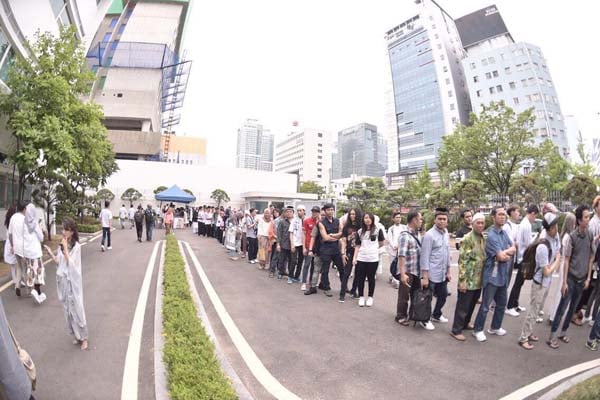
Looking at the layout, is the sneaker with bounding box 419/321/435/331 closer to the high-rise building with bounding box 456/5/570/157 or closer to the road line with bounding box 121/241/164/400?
the road line with bounding box 121/241/164/400

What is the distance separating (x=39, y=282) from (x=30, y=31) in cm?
1020

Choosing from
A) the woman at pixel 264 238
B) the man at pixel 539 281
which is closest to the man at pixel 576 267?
the man at pixel 539 281

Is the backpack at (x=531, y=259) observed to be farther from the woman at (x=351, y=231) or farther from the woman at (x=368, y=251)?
the woman at (x=351, y=231)

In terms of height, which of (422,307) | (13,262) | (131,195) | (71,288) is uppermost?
(131,195)

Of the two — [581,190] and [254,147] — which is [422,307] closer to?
[581,190]

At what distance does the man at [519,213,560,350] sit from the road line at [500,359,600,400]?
→ 0.57 metres

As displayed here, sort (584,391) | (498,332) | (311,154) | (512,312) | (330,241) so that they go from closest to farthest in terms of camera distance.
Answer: (584,391) → (498,332) → (512,312) → (330,241) → (311,154)

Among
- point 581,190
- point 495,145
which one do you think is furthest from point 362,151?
point 581,190

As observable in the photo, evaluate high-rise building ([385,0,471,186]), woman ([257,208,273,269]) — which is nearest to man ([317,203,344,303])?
woman ([257,208,273,269])

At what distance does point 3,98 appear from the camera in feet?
31.0

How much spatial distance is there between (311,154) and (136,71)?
82.2 m

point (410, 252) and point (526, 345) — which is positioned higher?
point (410, 252)

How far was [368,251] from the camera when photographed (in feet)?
20.1

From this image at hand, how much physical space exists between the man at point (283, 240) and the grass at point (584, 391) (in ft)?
19.4
